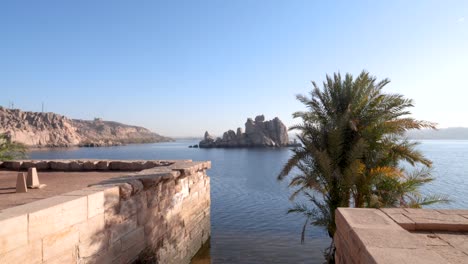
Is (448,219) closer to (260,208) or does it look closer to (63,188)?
(63,188)

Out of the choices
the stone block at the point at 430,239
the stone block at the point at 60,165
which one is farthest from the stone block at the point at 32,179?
the stone block at the point at 430,239

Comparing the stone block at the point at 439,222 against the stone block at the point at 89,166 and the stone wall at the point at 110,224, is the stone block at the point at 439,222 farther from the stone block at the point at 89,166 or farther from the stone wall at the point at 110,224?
the stone block at the point at 89,166

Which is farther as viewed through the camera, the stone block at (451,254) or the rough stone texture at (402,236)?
the stone block at (451,254)

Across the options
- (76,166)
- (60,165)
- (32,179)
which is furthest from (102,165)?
(32,179)

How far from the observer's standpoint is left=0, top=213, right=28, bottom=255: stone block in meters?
3.49

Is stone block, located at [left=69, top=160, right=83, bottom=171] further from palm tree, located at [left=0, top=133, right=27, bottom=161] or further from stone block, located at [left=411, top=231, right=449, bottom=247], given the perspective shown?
stone block, located at [left=411, top=231, right=449, bottom=247]

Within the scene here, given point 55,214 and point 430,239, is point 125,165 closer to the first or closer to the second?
point 55,214

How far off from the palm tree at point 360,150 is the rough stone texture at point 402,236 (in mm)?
3625

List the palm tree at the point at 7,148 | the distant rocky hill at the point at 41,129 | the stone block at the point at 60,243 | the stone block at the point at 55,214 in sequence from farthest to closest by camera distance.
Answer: the distant rocky hill at the point at 41,129
the palm tree at the point at 7,148
the stone block at the point at 60,243
the stone block at the point at 55,214

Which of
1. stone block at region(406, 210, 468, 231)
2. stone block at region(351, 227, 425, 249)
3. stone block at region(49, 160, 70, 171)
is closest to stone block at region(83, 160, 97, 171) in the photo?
stone block at region(49, 160, 70, 171)

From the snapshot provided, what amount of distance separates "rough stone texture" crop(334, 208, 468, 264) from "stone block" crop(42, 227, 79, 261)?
386 centimetres

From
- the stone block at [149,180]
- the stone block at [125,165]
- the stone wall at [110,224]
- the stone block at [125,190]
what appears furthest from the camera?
the stone block at [125,165]

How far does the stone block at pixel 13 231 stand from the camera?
11.4ft

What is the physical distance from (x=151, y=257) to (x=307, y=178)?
508cm
